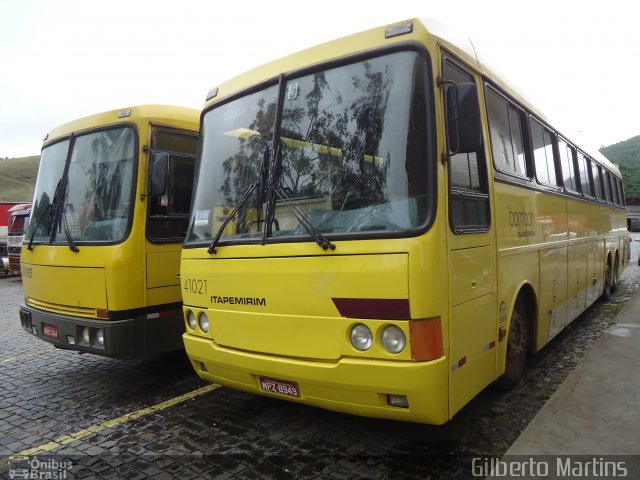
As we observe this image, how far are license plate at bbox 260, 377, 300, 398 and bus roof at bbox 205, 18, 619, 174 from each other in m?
2.40

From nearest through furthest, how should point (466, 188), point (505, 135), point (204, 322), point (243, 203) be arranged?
point (466, 188), point (243, 203), point (204, 322), point (505, 135)

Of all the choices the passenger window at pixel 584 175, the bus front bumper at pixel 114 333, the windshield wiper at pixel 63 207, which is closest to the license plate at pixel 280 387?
the bus front bumper at pixel 114 333

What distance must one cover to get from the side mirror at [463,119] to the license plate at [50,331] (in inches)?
179

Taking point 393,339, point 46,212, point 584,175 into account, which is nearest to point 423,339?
point 393,339

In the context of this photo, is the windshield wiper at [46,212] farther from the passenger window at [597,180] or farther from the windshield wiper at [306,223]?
the passenger window at [597,180]

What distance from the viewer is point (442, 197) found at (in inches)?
128

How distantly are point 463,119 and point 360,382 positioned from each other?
1.86 metres

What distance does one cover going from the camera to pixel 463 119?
3.29m

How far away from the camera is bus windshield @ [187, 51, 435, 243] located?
3281mm

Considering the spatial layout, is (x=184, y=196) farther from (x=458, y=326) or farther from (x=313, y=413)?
(x=458, y=326)

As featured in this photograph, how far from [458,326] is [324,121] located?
1752 mm

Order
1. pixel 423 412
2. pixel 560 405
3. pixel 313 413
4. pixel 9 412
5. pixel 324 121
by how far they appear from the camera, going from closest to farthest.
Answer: pixel 423 412
pixel 324 121
pixel 560 405
pixel 313 413
pixel 9 412

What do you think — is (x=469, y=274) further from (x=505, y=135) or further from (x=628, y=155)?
(x=628, y=155)

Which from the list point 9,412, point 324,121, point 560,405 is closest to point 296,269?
point 324,121
